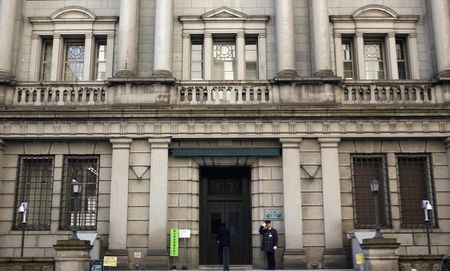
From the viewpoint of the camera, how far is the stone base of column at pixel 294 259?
20.8 metres

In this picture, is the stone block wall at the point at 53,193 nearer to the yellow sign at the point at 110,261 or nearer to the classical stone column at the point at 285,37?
the yellow sign at the point at 110,261

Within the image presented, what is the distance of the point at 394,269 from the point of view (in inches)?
677

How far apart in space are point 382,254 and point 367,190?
5346 millimetres

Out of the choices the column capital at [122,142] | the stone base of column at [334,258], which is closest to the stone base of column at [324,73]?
the stone base of column at [334,258]

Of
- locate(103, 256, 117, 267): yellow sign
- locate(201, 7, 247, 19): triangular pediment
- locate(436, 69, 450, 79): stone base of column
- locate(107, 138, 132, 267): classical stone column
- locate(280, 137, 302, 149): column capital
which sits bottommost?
locate(103, 256, 117, 267): yellow sign

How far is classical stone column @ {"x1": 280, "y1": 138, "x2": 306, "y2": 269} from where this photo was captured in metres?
20.9

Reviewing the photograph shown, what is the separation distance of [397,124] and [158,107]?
32.3ft

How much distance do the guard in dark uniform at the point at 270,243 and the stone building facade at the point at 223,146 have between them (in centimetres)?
67

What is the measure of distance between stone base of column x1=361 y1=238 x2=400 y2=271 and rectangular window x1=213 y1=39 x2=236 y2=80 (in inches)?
406

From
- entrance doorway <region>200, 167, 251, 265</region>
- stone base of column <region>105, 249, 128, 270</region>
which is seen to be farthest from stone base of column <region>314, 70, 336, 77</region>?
stone base of column <region>105, 249, 128, 270</region>

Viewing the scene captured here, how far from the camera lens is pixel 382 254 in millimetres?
17422

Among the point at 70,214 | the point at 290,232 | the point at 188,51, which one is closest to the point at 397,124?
the point at 290,232

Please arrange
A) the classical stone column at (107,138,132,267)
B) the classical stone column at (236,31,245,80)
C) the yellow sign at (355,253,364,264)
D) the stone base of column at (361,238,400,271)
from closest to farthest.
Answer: the stone base of column at (361,238,400,271) < the yellow sign at (355,253,364,264) < the classical stone column at (107,138,132,267) < the classical stone column at (236,31,245,80)

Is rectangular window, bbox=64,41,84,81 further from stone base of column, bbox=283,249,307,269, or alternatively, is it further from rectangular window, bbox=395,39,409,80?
rectangular window, bbox=395,39,409,80
